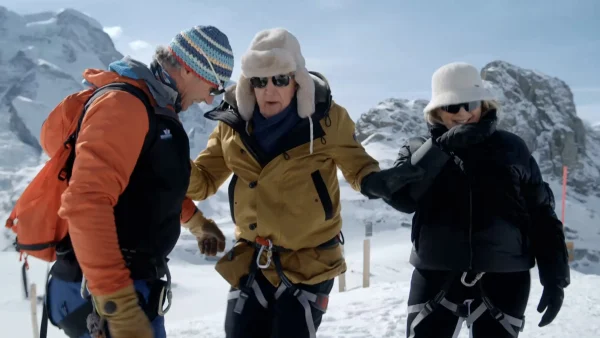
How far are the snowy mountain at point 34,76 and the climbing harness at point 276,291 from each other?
385ft

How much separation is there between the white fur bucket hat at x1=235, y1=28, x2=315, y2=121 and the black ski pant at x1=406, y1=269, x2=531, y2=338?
155cm

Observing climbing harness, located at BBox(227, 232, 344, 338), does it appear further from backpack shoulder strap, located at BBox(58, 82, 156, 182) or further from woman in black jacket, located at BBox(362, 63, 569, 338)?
backpack shoulder strap, located at BBox(58, 82, 156, 182)

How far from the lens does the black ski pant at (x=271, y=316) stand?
2.80 m

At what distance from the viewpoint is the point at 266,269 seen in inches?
118

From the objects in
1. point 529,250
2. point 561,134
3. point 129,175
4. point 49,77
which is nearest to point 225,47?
point 129,175

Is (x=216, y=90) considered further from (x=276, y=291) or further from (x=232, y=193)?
(x=276, y=291)

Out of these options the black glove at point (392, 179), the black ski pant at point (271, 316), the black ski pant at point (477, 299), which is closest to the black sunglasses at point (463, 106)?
the black glove at point (392, 179)

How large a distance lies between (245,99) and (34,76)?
17758 centimetres

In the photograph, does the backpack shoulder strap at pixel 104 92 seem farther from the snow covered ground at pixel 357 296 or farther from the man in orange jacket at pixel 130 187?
the snow covered ground at pixel 357 296

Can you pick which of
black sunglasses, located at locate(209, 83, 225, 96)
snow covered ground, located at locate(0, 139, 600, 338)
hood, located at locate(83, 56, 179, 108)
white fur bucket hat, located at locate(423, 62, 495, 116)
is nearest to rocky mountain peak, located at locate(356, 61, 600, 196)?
snow covered ground, located at locate(0, 139, 600, 338)

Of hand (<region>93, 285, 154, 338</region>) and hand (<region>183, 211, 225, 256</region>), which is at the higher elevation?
hand (<region>93, 285, 154, 338</region>)

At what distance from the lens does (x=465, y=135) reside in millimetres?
2891

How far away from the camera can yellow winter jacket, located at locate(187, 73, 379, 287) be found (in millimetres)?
2902

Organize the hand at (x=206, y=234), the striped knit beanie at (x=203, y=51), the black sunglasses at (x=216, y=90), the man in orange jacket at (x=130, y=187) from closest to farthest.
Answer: the man in orange jacket at (x=130, y=187) → the striped knit beanie at (x=203, y=51) → the black sunglasses at (x=216, y=90) → the hand at (x=206, y=234)
